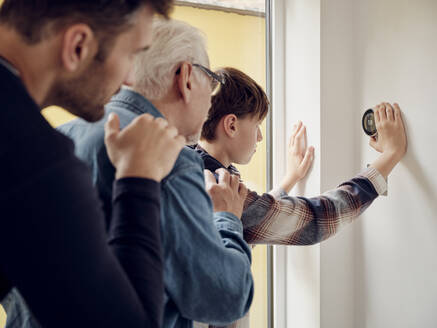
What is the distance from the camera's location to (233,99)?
1309mm

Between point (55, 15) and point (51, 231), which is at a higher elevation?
point (55, 15)

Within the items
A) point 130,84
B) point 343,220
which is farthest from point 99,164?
point 343,220

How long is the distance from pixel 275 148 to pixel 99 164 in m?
1.06

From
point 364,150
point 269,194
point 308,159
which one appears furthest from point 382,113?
point 269,194

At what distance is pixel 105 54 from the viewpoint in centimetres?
52

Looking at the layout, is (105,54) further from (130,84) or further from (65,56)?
(130,84)

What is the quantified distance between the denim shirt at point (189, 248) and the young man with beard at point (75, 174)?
0.24ft

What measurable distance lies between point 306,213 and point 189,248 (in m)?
0.64

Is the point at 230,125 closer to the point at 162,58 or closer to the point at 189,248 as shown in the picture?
the point at 162,58

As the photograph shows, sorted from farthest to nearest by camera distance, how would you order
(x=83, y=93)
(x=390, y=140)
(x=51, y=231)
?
1. (x=390, y=140)
2. (x=83, y=93)
3. (x=51, y=231)

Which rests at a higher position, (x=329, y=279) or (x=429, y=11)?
(x=429, y=11)

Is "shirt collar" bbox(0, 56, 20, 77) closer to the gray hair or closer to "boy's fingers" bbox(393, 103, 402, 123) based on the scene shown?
the gray hair

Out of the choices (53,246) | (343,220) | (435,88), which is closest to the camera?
(53,246)

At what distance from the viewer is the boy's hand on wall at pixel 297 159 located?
4.79ft
